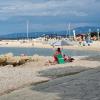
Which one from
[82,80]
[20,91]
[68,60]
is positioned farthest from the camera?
[68,60]

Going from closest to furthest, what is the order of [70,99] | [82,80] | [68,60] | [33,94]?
[70,99] < [33,94] < [82,80] < [68,60]

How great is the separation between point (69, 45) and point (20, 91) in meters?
69.1

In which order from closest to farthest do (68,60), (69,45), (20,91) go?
(20,91), (68,60), (69,45)

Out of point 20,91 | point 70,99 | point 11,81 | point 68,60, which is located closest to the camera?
point 70,99

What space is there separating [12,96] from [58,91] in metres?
1.26

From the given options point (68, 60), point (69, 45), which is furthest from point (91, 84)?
point (69, 45)

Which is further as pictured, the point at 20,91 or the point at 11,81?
the point at 11,81

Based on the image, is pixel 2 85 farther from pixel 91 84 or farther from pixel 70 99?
pixel 70 99

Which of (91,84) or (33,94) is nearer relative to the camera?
(33,94)

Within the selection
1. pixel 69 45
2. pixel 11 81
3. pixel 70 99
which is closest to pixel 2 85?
pixel 11 81

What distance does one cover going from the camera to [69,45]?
3184 inches

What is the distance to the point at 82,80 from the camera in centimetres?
1350

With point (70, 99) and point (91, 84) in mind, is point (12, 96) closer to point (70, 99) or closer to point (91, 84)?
point (70, 99)

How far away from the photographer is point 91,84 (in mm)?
12508
